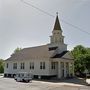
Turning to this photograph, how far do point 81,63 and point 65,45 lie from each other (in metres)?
8.00

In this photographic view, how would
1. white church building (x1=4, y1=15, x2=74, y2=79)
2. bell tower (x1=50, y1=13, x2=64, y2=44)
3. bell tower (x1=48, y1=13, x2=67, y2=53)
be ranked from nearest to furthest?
white church building (x1=4, y1=15, x2=74, y2=79), bell tower (x1=48, y1=13, x2=67, y2=53), bell tower (x1=50, y1=13, x2=64, y2=44)

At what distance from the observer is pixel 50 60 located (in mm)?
44531

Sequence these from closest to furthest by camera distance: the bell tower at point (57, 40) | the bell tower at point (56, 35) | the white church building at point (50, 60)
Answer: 1. the white church building at point (50, 60)
2. the bell tower at point (57, 40)
3. the bell tower at point (56, 35)

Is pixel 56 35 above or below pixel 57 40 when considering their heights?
above

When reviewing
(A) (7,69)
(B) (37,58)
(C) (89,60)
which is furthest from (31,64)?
(C) (89,60)

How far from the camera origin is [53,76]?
147 ft

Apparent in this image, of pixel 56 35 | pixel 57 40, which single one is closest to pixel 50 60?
pixel 57 40

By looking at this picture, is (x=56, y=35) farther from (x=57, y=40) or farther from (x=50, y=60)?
(x=50, y=60)

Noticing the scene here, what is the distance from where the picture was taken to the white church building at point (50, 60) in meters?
44.7

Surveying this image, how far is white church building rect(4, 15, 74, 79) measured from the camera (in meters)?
44.7

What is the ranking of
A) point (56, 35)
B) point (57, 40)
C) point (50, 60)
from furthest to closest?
point (56, 35) → point (57, 40) → point (50, 60)

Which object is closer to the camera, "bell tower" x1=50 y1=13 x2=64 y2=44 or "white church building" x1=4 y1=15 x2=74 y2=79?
"white church building" x1=4 y1=15 x2=74 y2=79

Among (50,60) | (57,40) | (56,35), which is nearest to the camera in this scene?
(50,60)

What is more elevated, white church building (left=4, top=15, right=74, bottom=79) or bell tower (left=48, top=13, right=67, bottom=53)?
bell tower (left=48, top=13, right=67, bottom=53)
